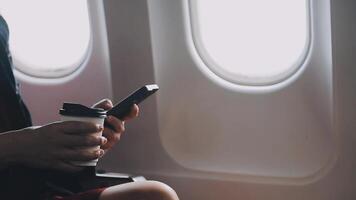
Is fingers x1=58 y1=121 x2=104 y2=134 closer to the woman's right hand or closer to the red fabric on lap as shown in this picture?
the woman's right hand

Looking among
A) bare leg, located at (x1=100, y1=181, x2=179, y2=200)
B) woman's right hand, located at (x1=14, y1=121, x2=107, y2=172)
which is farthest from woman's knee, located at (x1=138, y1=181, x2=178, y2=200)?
woman's right hand, located at (x1=14, y1=121, x2=107, y2=172)

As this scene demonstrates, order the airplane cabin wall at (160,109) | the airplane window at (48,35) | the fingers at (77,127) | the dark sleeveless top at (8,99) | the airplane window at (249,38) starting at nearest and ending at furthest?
the fingers at (77,127) → the dark sleeveless top at (8,99) → the airplane cabin wall at (160,109) → the airplane window at (249,38) → the airplane window at (48,35)

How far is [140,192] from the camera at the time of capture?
3.80 ft

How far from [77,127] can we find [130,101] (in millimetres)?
194

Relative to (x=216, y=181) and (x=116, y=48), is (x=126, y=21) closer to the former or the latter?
(x=116, y=48)

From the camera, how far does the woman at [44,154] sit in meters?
1.09

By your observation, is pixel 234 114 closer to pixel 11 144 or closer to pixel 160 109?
pixel 160 109

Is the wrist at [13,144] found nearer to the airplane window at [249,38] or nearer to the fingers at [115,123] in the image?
the fingers at [115,123]

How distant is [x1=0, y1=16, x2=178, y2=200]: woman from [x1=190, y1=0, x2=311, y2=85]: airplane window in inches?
24.5

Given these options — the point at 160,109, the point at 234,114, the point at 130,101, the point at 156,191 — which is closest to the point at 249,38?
the point at 234,114

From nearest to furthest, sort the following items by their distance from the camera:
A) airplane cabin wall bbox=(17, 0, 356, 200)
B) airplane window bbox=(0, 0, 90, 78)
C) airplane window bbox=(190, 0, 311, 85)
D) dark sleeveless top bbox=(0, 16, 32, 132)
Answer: dark sleeveless top bbox=(0, 16, 32, 132), airplane cabin wall bbox=(17, 0, 356, 200), airplane window bbox=(190, 0, 311, 85), airplane window bbox=(0, 0, 90, 78)

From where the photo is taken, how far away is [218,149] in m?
1.85

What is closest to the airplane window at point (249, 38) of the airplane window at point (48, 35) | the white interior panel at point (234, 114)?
the white interior panel at point (234, 114)

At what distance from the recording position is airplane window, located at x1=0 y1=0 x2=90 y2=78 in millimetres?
2041
